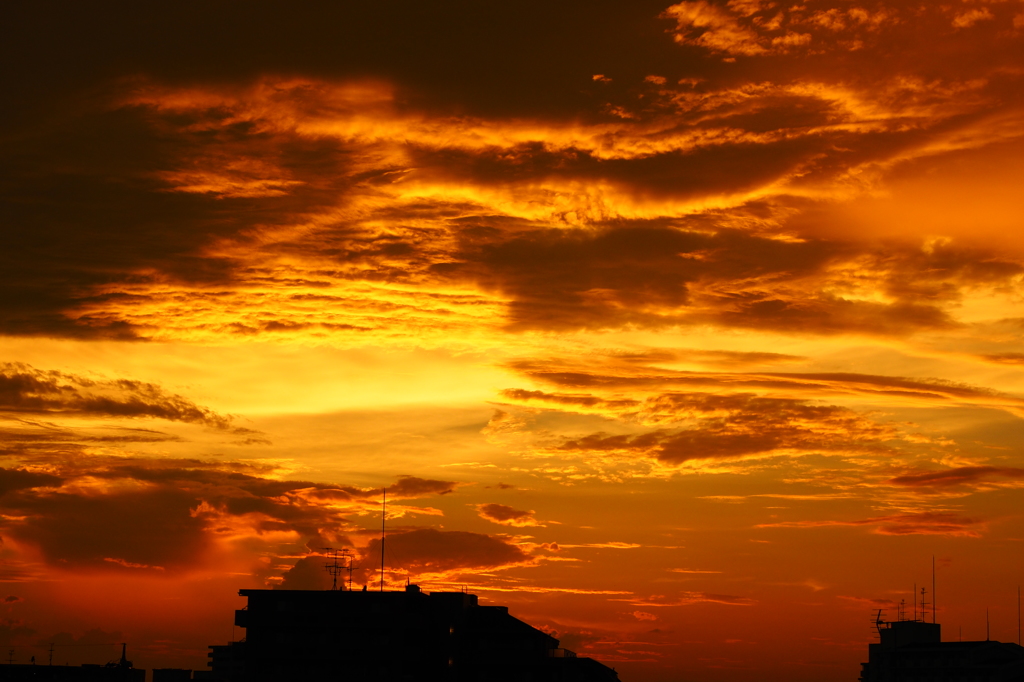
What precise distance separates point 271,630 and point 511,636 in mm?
32264

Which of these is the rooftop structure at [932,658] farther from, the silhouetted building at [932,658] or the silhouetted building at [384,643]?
the silhouetted building at [384,643]

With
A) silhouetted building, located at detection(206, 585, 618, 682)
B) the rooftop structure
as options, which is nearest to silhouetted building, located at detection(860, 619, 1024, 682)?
the rooftop structure

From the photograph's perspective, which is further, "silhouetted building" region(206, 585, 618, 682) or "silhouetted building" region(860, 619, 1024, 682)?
"silhouetted building" region(860, 619, 1024, 682)

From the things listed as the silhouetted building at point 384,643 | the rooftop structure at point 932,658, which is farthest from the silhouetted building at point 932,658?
the silhouetted building at point 384,643

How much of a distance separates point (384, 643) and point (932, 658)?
9707 cm

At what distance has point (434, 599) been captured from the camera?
472ft

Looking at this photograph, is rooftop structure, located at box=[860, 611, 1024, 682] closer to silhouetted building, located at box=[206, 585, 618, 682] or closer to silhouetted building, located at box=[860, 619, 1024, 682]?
silhouetted building, located at box=[860, 619, 1024, 682]

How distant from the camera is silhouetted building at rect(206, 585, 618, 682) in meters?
136

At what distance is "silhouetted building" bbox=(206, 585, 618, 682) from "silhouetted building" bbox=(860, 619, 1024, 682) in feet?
218

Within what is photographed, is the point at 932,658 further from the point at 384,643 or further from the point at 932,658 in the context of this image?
the point at 384,643

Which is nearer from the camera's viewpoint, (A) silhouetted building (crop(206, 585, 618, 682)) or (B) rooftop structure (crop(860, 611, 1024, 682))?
(A) silhouetted building (crop(206, 585, 618, 682))

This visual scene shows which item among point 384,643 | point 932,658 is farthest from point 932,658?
point 384,643

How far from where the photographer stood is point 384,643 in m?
137

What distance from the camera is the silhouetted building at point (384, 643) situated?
13588 centimetres
